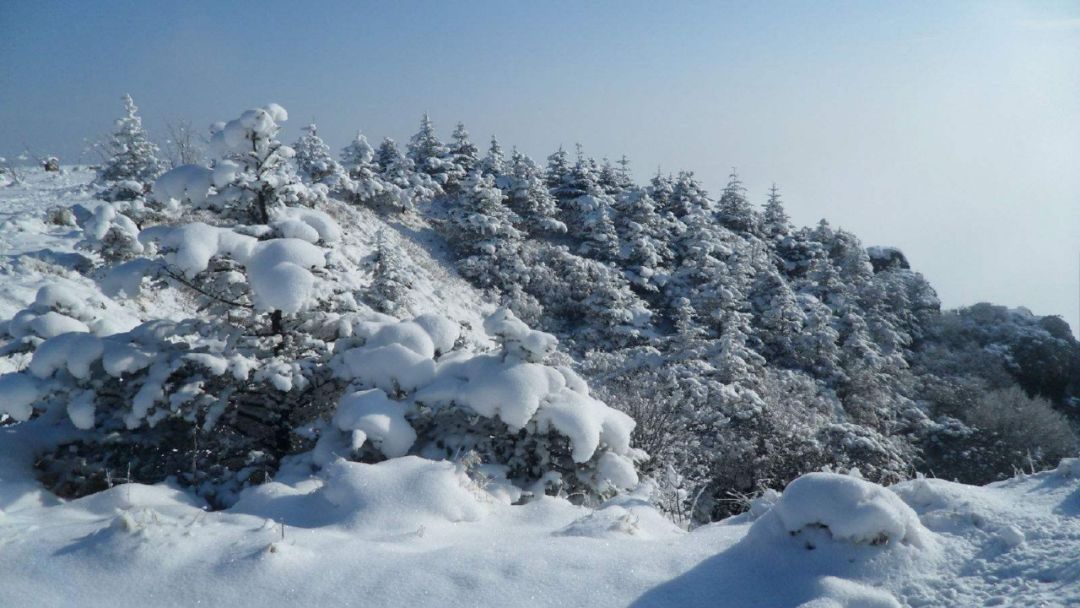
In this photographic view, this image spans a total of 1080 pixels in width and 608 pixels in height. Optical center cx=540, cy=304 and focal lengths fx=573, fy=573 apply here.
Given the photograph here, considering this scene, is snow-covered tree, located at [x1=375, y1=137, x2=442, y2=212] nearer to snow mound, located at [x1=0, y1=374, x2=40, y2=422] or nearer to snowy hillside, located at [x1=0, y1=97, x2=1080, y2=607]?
snowy hillside, located at [x1=0, y1=97, x2=1080, y2=607]

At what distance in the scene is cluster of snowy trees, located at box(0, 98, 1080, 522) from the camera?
18.7 ft

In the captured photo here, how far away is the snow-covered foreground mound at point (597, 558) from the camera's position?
9.90ft

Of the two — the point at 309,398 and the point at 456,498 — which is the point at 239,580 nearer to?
the point at 456,498

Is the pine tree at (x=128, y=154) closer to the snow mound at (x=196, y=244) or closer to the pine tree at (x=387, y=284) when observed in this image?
the pine tree at (x=387, y=284)

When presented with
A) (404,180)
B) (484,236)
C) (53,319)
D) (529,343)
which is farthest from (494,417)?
(404,180)

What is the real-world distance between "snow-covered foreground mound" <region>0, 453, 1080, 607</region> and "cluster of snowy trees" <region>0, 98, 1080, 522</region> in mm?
1663

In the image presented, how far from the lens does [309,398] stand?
262 inches

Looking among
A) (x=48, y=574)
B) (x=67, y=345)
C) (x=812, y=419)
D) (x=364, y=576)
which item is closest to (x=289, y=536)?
(x=364, y=576)

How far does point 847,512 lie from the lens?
3.38m

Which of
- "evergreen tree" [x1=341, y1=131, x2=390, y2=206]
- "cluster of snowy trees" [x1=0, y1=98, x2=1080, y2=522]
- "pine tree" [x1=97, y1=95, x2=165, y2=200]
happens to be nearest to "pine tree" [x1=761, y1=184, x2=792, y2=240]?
"cluster of snowy trees" [x1=0, y1=98, x2=1080, y2=522]

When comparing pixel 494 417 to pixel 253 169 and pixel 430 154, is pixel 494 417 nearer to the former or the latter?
pixel 253 169

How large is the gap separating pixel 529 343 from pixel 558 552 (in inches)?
105

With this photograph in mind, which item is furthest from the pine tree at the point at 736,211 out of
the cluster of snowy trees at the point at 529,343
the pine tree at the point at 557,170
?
the pine tree at the point at 557,170

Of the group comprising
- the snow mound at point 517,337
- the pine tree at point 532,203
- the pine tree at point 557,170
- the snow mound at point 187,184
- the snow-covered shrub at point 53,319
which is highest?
the pine tree at point 557,170
